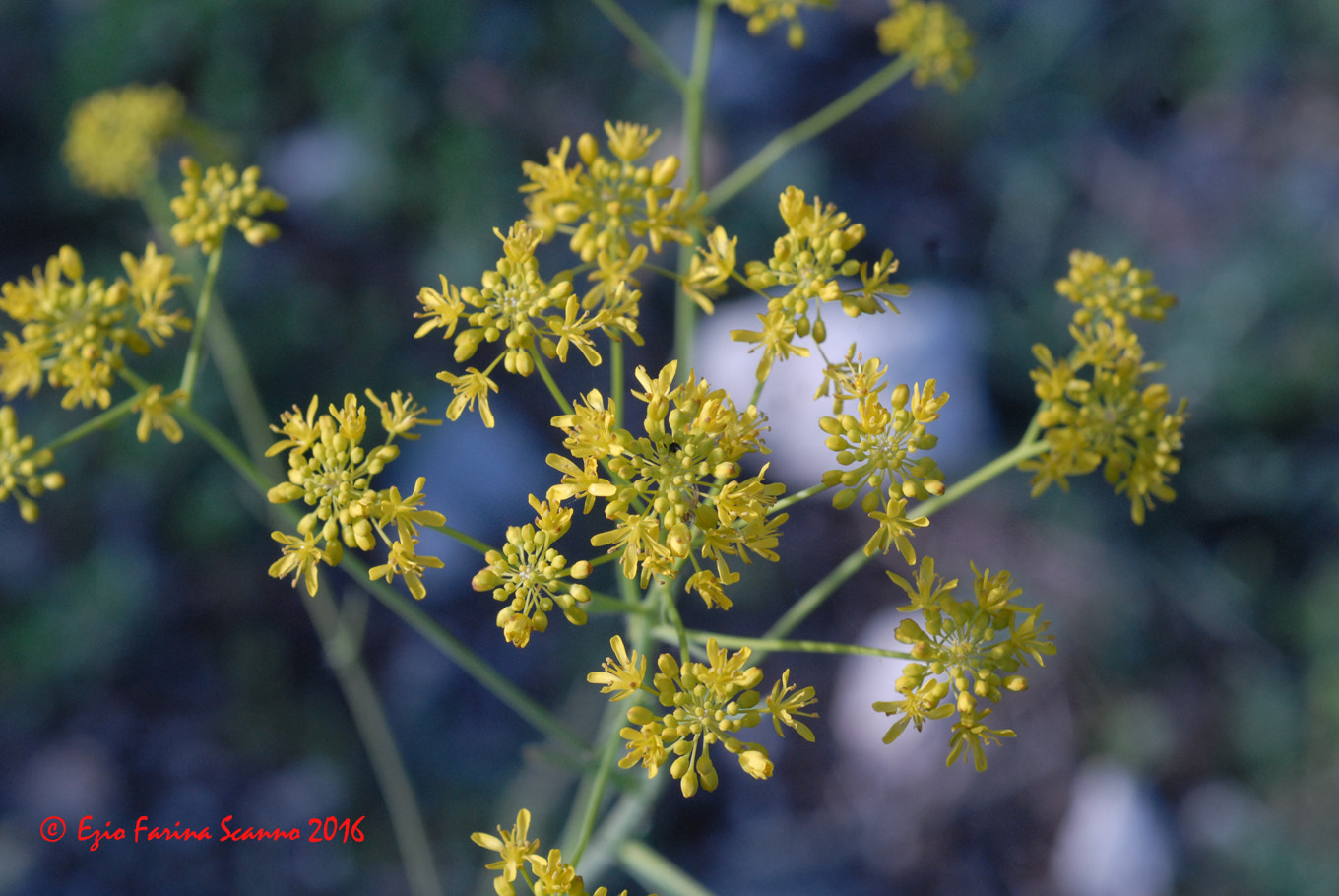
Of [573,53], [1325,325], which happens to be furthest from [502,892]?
[1325,325]

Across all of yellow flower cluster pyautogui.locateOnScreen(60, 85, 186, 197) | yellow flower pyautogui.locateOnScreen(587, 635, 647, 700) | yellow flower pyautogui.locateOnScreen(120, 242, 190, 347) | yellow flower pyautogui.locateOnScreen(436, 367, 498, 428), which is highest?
yellow flower cluster pyautogui.locateOnScreen(60, 85, 186, 197)

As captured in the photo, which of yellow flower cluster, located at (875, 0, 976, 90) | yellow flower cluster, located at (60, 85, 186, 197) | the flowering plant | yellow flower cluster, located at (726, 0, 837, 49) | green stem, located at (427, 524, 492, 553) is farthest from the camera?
yellow flower cluster, located at (60, 85, 186, 197)

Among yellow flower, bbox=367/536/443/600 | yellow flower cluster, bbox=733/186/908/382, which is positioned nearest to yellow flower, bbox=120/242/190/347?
yellow flower, bbox=367/536/443/600

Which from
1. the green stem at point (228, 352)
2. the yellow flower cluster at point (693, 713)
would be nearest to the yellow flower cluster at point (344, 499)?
the yellow flower cluster at point (693, 713)

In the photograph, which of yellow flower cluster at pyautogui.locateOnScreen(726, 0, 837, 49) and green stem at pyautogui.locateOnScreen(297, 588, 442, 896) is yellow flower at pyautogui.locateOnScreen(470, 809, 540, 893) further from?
yellow flower cluster at pyautogui.locateOnScreen(726, 0, 837, 49)

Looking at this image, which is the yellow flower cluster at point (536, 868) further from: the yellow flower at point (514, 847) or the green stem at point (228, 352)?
the green stem at point (228, 352)

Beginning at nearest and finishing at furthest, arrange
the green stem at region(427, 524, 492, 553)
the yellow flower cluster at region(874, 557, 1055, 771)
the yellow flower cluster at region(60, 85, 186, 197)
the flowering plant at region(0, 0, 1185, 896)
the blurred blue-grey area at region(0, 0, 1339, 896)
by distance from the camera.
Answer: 1. the green stem at region(427, 524, 492, 553)
2. the flowering plant at region(0, 0, 1185, 896)
3. the yellow flower cluster at region(874, 557, 1055, 771)
4. the yellow flower cluster at region(60, 85, 186, 197)
5. the blurred blue-grey area at region(0, 0, 1339, 896)

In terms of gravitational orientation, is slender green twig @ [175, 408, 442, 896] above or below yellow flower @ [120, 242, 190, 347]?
below
